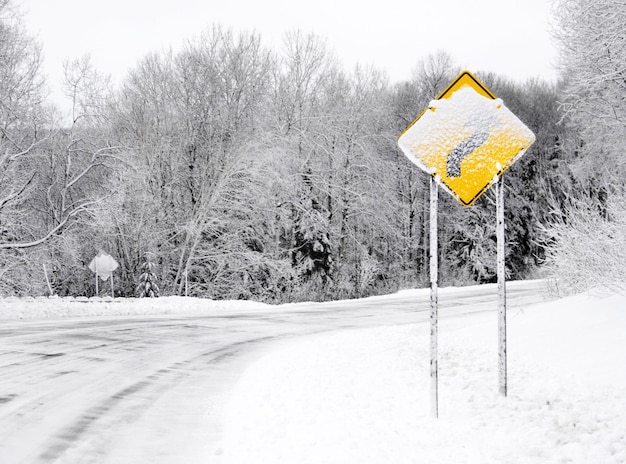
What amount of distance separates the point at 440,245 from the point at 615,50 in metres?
32.5

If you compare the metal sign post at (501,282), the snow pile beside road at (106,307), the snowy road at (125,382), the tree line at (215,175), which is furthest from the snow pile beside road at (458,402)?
the tree line at (215,175)

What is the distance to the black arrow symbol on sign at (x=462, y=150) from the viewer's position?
5.32 metres

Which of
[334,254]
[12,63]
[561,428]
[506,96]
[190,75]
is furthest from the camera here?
[506,96]

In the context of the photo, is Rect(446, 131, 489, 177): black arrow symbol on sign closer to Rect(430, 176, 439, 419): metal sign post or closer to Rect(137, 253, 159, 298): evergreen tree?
Rect(430, 176, 439, 419): metal sign post

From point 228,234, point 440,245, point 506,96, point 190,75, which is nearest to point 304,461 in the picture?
point 228,234

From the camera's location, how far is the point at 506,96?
42.0 meters

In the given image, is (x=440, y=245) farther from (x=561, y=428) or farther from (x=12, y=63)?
(x=561, y=428)

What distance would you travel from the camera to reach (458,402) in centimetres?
586

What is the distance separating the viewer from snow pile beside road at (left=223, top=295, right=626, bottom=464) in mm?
4430

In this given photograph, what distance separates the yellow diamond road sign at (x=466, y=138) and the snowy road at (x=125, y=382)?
3.22 m

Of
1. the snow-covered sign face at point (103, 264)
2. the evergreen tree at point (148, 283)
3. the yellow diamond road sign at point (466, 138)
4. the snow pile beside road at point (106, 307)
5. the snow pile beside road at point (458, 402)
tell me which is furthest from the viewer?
the evergreen tree at point (148, 283)

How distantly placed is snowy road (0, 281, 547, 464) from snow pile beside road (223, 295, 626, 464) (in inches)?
17.3

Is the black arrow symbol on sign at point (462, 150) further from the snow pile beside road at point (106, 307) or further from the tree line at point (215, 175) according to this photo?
the tree line at point (215, 175)

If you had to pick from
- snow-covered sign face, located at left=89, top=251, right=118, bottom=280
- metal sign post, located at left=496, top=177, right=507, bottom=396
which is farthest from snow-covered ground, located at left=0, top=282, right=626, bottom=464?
snow-covered sign face, located at left=89, top=251, right=118, bottom=280
